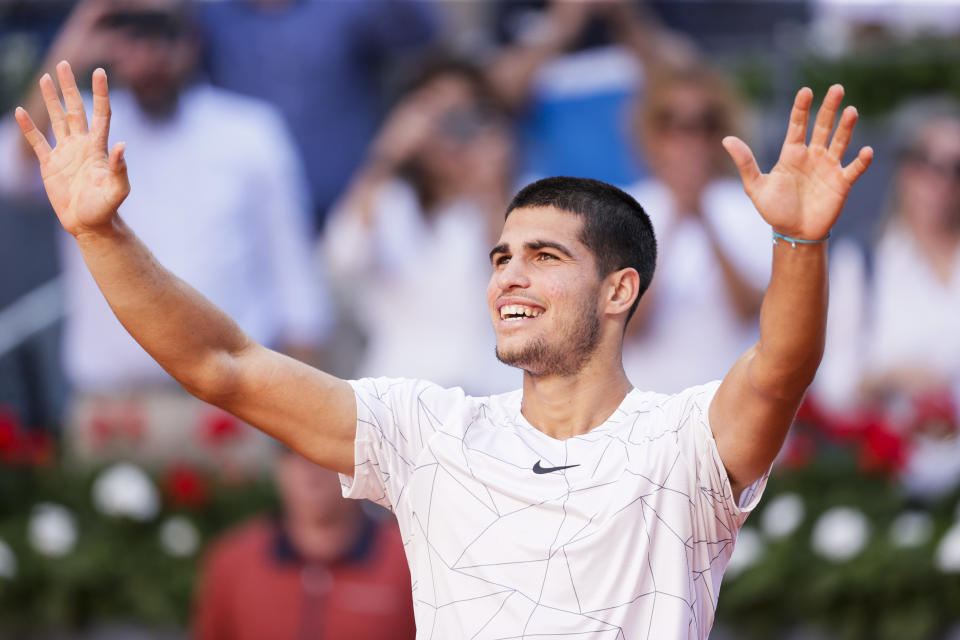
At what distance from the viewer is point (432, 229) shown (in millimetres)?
6574

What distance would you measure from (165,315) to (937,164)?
4.87 m

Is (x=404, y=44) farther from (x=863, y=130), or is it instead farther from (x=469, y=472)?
(x=469, y=472)

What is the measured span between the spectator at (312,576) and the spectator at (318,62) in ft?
8.38

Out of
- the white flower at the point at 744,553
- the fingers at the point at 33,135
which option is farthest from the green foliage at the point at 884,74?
the fingers at the point at 33,135

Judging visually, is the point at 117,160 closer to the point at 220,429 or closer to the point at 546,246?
the point at 546,246

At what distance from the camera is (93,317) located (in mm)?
6633

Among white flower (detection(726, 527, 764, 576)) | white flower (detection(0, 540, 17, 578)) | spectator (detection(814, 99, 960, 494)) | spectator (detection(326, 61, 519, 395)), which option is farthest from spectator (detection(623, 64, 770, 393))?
white flower (detection(0, 540, 17, 578))

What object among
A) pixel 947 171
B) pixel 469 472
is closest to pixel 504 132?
pixel 947 171

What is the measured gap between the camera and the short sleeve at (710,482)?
269cm

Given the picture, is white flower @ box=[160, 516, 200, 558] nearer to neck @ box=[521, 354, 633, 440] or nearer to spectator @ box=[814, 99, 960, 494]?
spectator @ box=[814, 99, 960, 494]

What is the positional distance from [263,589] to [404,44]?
11.0 feet

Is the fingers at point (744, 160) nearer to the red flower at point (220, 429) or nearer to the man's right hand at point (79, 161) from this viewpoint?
the man's right hand at point (79, 161)

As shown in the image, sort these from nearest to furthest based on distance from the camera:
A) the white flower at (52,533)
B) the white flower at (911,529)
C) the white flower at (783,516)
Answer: the white flower at (911,529)
the white flower at (783,516)
the white flower at (52,533)

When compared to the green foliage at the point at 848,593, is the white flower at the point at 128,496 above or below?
above
